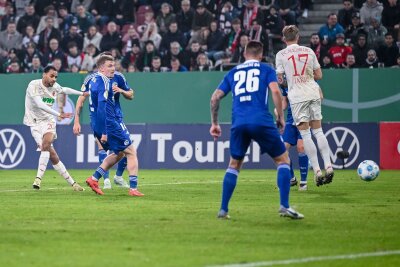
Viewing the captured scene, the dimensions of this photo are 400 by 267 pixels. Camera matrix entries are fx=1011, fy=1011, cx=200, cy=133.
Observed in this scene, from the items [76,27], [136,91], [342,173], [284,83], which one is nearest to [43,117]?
[284,83]

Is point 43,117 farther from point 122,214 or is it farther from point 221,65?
point 221,65

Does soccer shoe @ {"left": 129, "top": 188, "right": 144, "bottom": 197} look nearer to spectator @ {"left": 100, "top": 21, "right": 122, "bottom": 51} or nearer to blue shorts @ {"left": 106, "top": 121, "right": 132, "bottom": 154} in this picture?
blue shorts @ {"left": 106, "top": 121, "right": 132, "bottom": 154}

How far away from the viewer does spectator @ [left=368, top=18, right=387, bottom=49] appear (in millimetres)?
27234

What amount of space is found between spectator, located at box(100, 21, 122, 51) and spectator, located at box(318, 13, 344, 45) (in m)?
6.27

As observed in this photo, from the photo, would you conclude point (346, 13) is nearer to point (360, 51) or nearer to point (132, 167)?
point (360, 51)

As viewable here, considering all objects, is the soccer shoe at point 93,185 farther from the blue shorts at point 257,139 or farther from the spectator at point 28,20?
the spectator at point 28,20

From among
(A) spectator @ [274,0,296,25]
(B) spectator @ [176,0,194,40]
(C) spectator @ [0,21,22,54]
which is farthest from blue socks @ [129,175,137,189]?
(C) spectator @ [0,21,22,54]

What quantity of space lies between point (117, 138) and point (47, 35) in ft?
50.9

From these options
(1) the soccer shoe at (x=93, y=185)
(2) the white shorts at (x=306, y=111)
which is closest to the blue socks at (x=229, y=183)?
(1) the soccer shoe at (x=93, y=185)

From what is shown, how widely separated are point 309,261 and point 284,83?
329 inches

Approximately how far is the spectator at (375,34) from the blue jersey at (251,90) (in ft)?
51.0

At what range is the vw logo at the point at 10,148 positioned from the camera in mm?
26531

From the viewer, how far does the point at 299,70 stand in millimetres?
16688

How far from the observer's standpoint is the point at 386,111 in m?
26.5
